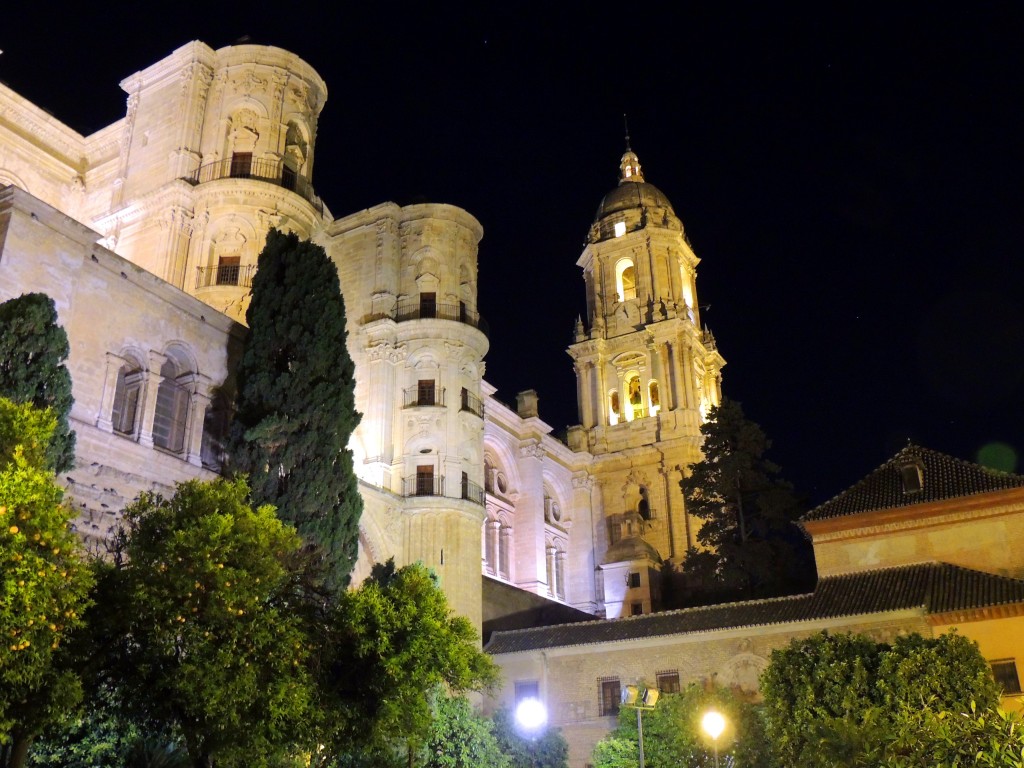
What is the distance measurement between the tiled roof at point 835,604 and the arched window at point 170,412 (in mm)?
13645

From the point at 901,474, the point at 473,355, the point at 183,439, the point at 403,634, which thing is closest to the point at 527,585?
the point at 473,355

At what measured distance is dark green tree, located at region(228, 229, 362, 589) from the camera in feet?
73.6

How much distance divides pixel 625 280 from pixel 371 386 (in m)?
27.0

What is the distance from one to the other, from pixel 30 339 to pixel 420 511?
1546cm

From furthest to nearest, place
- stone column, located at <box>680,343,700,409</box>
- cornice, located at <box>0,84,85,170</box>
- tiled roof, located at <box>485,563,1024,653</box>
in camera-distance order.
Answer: stone column, located at <box>680,343,700,409</box> → cornice, located at <box>0,84,85,170</box> → tiled roof, located at <box>485,563,1024,653</box>

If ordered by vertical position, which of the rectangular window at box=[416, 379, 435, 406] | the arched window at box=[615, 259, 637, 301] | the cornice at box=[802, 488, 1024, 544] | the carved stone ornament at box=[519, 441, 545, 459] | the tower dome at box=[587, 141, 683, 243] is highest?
the tower dome at box=[587, 141, 683, 243]

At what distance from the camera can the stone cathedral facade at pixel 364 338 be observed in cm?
2220

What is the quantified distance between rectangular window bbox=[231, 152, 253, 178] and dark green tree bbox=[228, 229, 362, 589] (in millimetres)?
7612

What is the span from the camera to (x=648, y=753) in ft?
81.4

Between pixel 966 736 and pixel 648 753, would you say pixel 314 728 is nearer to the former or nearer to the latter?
pixel 966 736

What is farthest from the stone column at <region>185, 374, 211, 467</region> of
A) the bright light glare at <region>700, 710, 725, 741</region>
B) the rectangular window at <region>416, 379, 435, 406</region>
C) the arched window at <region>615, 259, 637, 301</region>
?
the arched window at <region>615, 259, 637, 301</region>

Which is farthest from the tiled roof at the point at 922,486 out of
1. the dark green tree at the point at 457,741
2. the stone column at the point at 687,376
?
the stone column at the point at 687,376

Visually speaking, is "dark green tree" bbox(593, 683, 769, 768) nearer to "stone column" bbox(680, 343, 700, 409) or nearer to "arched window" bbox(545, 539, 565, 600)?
"arched window" bbox(545, 539, 565, 600)

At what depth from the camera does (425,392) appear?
33188 millimetres
